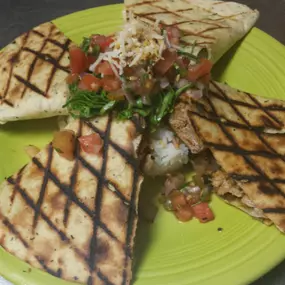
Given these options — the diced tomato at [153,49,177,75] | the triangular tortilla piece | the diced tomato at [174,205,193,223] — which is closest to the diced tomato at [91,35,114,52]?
the triangular tortilla piece

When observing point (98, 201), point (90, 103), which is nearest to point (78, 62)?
point (90, 103)

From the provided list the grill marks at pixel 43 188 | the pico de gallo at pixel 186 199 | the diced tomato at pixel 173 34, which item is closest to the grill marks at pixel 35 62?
the grill marks at pixel 43 188

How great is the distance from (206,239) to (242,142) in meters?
0.60

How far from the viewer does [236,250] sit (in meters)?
2.53

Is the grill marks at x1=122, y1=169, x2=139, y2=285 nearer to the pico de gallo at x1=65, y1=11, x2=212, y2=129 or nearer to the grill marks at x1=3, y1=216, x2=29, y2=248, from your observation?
the pico de gallo at x1=65, y1=11, x2=212, y2=129

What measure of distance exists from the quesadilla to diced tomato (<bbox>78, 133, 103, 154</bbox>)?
46 cm

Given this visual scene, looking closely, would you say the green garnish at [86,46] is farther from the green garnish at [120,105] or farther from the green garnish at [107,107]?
the green garnish at [107,107]

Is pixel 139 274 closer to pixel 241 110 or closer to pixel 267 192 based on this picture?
pixel 267 192

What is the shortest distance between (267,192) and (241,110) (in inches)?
23.6

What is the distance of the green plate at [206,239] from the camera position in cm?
244

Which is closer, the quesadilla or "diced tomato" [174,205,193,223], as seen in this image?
the quesadilla

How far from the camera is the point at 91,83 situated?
2807 mm

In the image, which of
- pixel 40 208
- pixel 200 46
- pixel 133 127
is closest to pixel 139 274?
pixel 40 208

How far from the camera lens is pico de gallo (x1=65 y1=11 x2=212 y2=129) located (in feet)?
9.07
